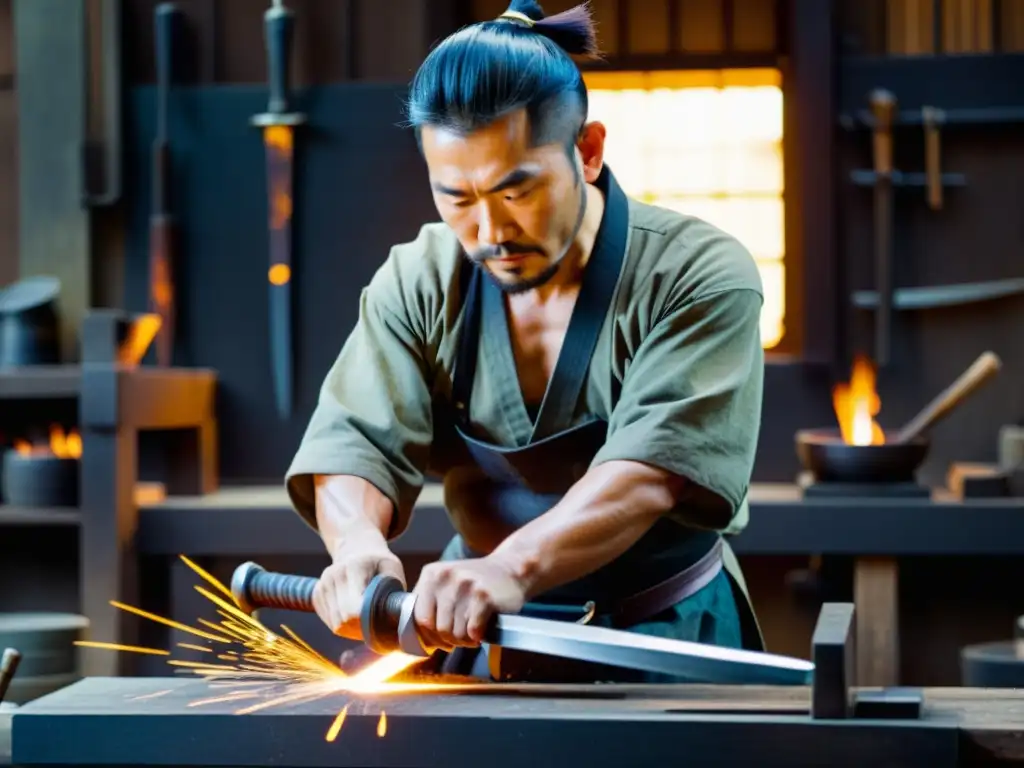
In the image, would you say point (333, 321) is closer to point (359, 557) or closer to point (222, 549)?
point (222, 549)

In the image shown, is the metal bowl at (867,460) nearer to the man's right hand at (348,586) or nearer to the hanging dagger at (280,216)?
the hanging dagger at (280,216)

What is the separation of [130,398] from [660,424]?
276 centimetres

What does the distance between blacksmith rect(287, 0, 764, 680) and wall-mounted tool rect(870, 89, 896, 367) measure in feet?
8.40

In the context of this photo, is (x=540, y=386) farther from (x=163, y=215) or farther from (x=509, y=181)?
(x=163, y=215)

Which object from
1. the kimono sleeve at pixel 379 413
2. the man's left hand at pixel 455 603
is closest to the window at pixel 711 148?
the kimono sleeve at pixel 379 413

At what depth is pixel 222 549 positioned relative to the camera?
4742mm

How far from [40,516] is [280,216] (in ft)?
4.25

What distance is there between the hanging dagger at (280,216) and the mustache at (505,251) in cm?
310

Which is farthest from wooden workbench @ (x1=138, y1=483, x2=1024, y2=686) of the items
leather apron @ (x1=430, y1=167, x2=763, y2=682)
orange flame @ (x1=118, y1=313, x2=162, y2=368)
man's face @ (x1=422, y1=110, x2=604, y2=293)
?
man's face @ (x1=422, y1=110, x2=604, y2=293)

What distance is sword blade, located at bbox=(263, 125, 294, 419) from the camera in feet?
17.3

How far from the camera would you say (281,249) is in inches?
209

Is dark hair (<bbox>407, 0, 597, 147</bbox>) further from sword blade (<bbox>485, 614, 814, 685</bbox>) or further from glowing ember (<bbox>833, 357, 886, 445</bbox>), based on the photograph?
glowing ember (<bbox>833, 357, 886, 445</bbox>)

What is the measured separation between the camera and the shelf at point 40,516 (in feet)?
15.6

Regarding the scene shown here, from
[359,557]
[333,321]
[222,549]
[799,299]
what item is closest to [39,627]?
[222,549]
